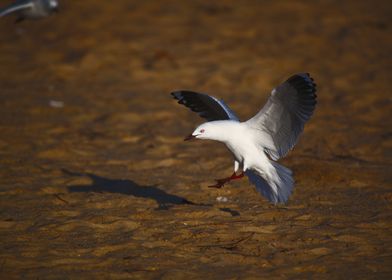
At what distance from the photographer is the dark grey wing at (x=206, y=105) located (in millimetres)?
6547

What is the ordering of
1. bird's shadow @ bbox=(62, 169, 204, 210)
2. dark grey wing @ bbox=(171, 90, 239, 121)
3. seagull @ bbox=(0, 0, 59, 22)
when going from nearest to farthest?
dark grey wing @ bbox=(171, 90, 239, 121)
bird's shadow @ bbox=(62, 169, 204, 210)
seagull @ bbox=(0, 0, 59, 22)

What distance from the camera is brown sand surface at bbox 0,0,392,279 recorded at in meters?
5.50

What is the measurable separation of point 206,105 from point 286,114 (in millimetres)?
905

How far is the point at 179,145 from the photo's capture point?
8.79 meters

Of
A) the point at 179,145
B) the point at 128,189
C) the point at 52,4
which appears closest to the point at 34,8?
the point at 52,4

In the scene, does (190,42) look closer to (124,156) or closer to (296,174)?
(124,156)

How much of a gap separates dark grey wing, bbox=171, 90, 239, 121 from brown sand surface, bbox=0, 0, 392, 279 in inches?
31.0

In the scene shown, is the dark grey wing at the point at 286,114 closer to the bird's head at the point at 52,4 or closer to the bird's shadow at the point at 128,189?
the bird's shadow at the point at 128,189

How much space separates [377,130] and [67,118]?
3965mm

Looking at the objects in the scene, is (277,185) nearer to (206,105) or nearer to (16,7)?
(206,105)

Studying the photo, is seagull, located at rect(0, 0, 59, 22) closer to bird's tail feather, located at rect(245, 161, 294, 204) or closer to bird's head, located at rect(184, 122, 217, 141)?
bird's head, located at rect(184, 122, 217, 141)

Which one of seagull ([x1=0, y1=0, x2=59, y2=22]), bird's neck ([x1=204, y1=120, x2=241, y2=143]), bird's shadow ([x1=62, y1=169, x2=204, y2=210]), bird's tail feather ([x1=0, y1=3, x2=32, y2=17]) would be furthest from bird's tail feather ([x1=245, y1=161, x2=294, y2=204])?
seagull ([x1=0, y1=0, x2=59, y2=22])

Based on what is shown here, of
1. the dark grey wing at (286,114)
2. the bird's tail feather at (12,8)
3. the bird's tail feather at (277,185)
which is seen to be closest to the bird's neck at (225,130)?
the dark grey wing at (286,114)

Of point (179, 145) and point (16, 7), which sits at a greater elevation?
point (16, 7)
